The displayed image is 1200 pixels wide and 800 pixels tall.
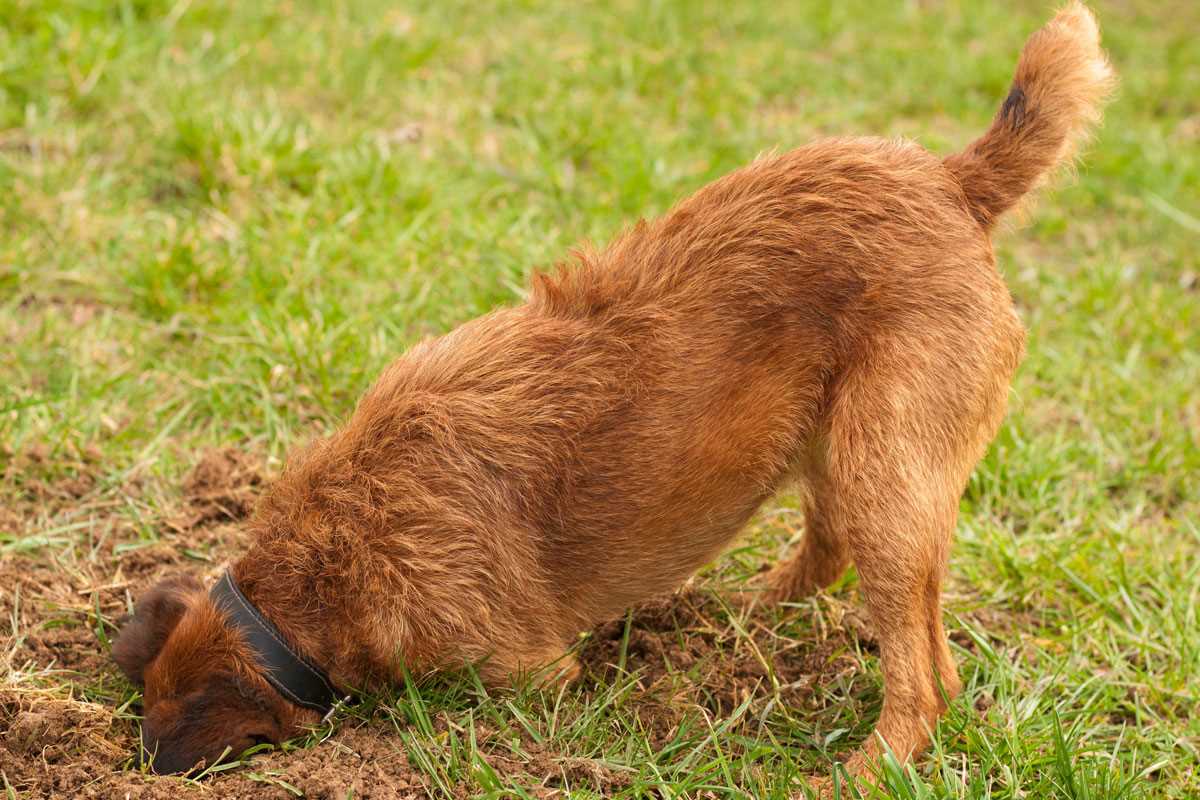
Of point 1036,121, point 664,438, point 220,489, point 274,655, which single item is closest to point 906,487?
point 664,438

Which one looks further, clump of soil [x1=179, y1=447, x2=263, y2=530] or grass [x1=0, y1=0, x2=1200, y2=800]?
clump of soil [x1=179, y1=447, x2=263, y2=530]

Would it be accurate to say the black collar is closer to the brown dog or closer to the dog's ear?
the brown dog

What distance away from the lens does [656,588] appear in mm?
3715

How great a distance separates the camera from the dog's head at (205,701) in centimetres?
324

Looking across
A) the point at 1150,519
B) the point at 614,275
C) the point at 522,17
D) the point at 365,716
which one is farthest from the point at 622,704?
the point at 522,17

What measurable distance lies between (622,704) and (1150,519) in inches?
100

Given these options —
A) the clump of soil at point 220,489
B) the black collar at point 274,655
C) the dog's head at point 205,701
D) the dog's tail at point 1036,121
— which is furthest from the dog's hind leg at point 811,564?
the clump of soil at point 220,489

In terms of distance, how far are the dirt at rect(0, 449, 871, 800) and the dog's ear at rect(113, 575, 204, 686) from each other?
0.15 meters

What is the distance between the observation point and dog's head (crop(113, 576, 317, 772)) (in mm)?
3240

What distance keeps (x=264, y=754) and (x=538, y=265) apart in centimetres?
278

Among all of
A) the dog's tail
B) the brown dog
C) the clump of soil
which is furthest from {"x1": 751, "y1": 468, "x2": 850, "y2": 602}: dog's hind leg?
the clump of soil

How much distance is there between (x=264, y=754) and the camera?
11.0 ft

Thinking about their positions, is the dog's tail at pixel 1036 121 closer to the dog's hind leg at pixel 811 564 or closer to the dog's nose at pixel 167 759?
the dog's hind leg at pixel 811 564

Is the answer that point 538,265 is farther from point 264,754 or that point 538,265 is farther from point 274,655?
point 264,754
